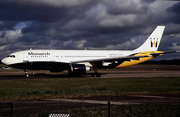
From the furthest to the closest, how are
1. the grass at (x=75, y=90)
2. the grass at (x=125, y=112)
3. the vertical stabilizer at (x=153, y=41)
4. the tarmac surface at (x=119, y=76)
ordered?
the vertical stabilizer at (x=153, y=41) < the grass at (x=75, y=90) < the tarmac surface at (x=119, y=76) < the grass at (x=125, y=112)

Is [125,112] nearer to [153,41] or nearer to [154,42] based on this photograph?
[153,41]

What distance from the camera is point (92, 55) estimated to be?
113 feet

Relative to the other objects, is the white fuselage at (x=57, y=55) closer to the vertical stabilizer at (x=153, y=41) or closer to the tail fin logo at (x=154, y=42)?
the vertical stabilizer at (x=153, y=41)

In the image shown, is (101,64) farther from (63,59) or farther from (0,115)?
(0,115)

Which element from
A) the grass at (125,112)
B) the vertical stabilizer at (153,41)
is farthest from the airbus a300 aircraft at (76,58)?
the grass at (125,112)

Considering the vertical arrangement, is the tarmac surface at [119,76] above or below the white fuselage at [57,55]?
below

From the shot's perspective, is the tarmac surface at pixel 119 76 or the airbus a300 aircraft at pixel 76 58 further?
the airbus a300 aircraft at pixel 76 58

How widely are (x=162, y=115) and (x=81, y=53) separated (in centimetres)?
2650

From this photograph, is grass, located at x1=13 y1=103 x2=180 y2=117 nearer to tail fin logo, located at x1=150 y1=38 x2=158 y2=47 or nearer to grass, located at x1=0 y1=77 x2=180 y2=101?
grass, located at x1=0 y1=77 x2=180 y2=101

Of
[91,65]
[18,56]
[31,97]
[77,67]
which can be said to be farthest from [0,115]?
[91,65]

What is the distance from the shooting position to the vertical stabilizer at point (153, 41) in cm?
3784

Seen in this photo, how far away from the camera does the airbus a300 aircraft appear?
29.8 m

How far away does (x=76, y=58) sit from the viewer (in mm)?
33250

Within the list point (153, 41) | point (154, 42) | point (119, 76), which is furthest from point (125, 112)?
point (154, 42)
